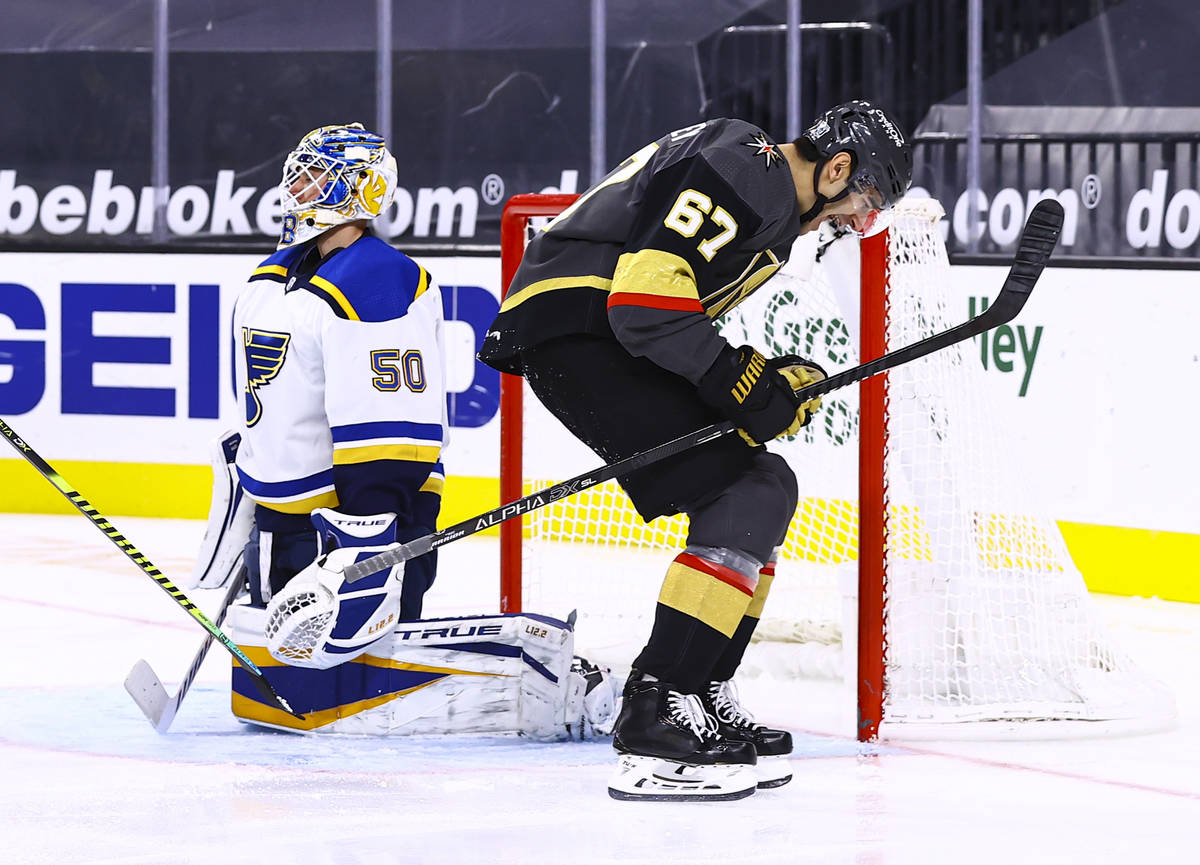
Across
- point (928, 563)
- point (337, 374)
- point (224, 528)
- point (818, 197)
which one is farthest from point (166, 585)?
point (928, 563)

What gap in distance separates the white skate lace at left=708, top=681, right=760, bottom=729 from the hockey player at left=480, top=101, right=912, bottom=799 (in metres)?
0.03

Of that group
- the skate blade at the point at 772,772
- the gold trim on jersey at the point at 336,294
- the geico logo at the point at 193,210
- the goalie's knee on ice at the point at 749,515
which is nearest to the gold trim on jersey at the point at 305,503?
the gold trim on jersey at the point at 336,294

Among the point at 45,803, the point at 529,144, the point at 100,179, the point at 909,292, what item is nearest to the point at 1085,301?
the point at 909,292

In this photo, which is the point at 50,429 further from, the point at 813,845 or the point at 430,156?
the point at 813,845

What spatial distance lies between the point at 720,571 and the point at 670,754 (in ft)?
0.80

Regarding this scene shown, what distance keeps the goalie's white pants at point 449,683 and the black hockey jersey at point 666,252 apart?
1.49 feet

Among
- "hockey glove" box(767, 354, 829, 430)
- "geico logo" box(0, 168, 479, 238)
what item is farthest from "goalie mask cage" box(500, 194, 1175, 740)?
"geico logo" box(0, 168, 479, 238)

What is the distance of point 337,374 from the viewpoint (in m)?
2.62

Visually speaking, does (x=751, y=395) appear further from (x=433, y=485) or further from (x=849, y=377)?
(x=433, y=485)

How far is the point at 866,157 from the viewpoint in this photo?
2.37 meters

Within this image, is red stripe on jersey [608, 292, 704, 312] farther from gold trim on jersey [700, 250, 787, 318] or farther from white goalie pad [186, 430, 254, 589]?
white goalie pad [186, 430, 254, 589]

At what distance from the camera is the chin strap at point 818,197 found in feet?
7.83

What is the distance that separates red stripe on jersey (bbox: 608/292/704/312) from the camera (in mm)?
2248

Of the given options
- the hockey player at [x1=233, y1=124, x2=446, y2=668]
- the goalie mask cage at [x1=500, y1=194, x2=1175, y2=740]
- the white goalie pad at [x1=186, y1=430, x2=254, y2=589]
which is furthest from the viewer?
the white goalie pad at [x1=186, y1=430, x2=254, y2=589]
